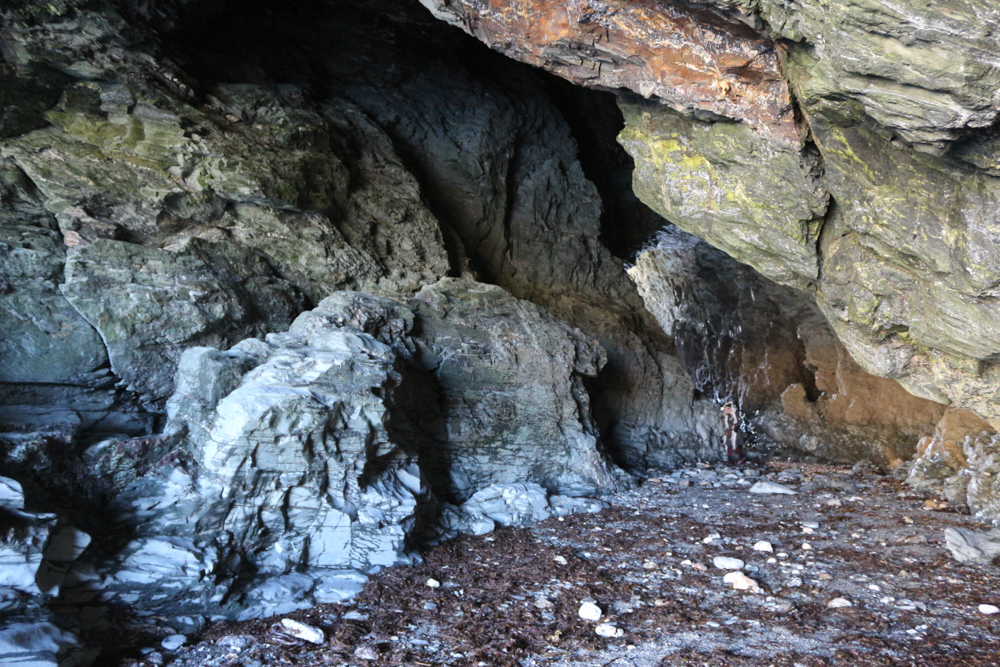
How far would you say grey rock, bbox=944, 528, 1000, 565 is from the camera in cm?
486

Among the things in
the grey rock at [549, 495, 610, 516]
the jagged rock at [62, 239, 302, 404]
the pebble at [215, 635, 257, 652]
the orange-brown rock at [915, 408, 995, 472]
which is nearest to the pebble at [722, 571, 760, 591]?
the grey rock at [549, 495, 610, 516]

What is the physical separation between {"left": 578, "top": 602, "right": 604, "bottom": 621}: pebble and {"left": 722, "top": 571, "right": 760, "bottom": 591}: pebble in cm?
104

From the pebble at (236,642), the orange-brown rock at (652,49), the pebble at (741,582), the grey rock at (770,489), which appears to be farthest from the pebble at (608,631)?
the grey rock at (770,489)

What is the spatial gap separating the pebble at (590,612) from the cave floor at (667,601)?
50mm

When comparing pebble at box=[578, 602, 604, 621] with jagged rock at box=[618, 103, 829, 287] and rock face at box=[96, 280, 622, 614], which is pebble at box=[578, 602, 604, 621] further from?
jagged rock at box=[618, 103, 829, 287]

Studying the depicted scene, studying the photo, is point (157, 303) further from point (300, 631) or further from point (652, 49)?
point (652, 49)

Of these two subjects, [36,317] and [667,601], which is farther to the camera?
[36,317]

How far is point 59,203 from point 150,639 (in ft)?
13.2

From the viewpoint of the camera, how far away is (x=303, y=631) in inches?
150

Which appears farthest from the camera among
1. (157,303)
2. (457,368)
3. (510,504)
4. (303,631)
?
Result: (457,368)

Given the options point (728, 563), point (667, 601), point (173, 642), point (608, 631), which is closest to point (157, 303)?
point (173, 642)

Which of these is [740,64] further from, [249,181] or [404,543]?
[249,181]

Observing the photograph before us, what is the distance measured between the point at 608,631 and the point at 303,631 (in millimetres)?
1806

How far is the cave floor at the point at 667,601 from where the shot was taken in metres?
3.57
